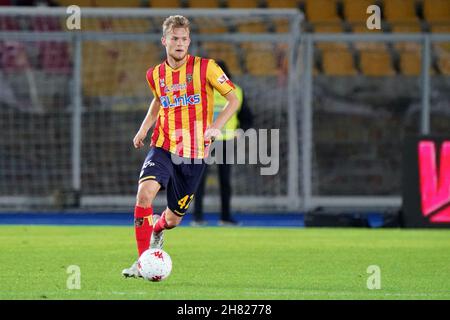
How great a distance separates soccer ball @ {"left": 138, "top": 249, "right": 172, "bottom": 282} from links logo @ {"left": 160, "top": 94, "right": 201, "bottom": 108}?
116cm

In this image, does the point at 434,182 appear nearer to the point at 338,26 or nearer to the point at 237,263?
the point at 237,263

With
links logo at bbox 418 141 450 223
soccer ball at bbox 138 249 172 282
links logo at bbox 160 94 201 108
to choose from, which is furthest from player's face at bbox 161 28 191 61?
links logo at bbox 418 141 450 223

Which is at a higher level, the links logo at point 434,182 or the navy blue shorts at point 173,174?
the navy blue shorts at point 173,174

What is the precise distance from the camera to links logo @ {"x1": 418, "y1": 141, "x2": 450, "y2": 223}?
13.1m

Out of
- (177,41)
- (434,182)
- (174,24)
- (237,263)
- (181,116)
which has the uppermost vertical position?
(174,24)

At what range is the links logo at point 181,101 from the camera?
8250mm

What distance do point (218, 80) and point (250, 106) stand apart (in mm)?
8668

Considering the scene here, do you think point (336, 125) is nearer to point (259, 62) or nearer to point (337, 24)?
point (259, 62)

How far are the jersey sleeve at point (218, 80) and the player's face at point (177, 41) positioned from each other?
25cm

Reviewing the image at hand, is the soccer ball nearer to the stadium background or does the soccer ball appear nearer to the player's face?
the player's face

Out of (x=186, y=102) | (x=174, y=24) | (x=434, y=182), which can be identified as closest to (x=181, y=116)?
(x=186, y=102)

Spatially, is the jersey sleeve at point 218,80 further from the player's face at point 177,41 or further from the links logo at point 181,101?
the player's face at point 177,41

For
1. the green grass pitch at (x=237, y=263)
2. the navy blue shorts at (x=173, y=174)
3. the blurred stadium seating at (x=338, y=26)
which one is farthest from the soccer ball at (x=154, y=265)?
the blurred stadium seating at (x=338, y=26)

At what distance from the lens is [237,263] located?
9.21m
